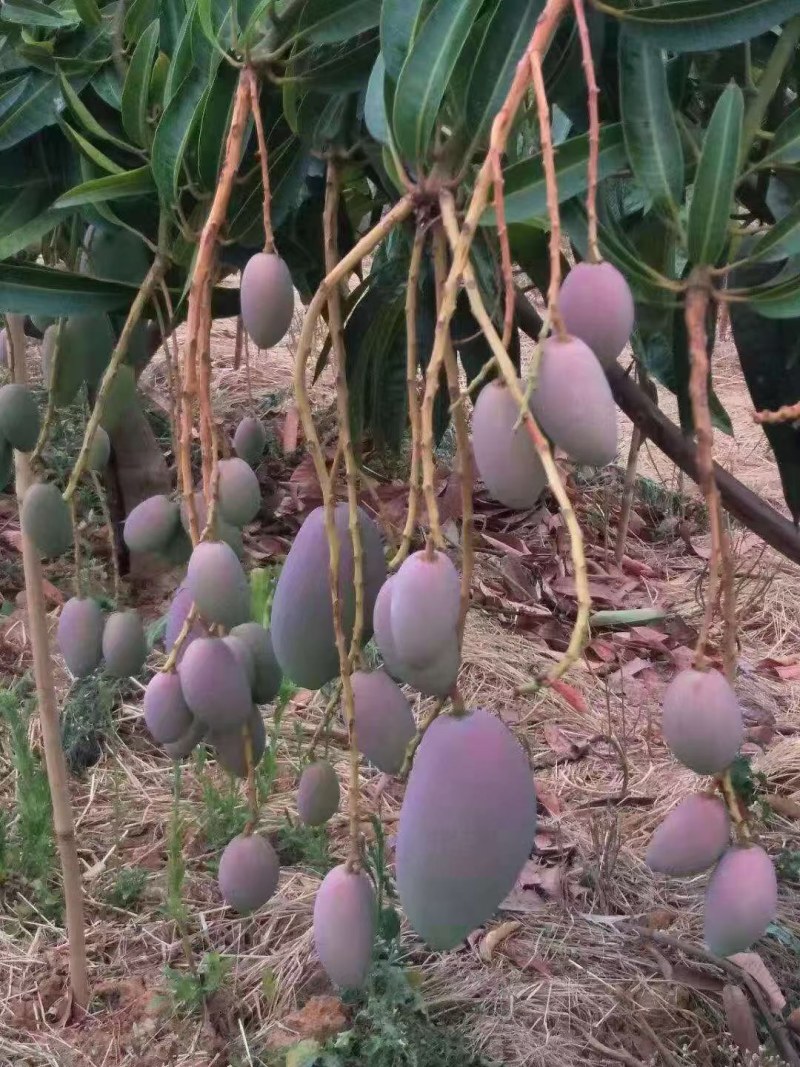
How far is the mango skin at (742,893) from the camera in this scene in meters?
0.40

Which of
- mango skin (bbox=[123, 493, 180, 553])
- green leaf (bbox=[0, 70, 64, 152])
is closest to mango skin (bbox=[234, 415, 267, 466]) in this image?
mango skin (bbox=[123, 493, 180, 553])

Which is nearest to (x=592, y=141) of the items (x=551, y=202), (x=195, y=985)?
(x=551, y=202)

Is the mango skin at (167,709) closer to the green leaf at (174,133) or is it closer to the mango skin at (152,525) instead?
the mango skin at (152,525)

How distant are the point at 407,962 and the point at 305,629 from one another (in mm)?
935

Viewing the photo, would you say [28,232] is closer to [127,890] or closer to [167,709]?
[167,709]

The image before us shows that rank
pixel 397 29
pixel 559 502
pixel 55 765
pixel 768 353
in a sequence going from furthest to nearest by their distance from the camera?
pixel 55 765
pixel 768 353
pixel 397 29
pixel 559 502

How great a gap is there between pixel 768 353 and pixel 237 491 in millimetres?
314

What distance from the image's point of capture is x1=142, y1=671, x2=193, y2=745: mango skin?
48 cm

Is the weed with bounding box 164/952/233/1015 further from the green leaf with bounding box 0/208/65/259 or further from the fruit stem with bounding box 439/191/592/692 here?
the fruit stem with bounding box 439/191/592/692

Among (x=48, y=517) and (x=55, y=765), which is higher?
(x=48, y=517)

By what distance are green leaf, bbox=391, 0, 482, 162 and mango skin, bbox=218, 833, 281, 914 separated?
0.32 metres

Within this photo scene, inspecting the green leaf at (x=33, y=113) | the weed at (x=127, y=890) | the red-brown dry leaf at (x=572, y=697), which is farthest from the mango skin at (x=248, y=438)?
the red-brown dry leaf at (x=572, y=697)

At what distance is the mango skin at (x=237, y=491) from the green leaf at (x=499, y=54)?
0.58ft

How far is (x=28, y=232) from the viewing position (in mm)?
593
